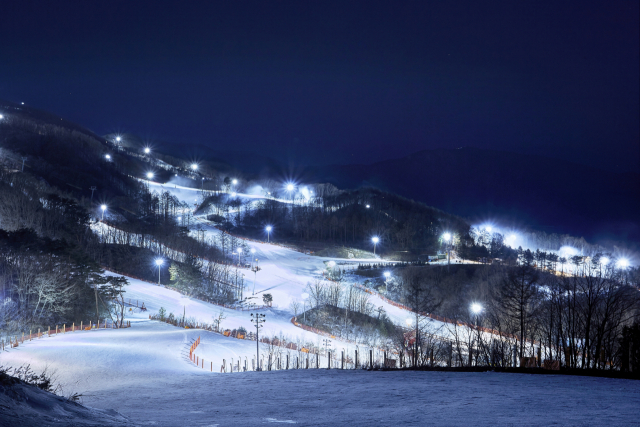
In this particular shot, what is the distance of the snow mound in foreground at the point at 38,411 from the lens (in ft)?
15.8

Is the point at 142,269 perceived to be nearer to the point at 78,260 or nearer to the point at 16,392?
the point at 78,260

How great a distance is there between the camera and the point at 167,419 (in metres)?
6.88

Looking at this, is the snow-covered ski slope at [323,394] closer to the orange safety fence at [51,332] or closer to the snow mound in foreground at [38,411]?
the snow mound in foreground at [38,411]

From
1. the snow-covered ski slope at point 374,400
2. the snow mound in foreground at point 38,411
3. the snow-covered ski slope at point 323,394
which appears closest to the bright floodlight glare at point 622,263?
the snow-covered ski slope at point 323,394

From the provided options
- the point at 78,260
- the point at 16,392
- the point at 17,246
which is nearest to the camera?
the point at 16,392

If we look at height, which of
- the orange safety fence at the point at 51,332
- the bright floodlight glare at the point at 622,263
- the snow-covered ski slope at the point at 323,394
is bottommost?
the orange safety fence at the point at 51,332

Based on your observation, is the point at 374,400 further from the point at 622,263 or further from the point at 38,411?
the point at 622,263

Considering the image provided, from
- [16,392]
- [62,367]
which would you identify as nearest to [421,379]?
[16,392]

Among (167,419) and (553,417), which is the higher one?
(553,417)

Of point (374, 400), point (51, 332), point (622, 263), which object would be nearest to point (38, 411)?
point (374, 400)

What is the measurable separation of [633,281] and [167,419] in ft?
277

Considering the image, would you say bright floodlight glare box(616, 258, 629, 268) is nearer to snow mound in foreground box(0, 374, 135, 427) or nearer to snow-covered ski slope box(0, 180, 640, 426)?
snow-covered ski slope box(0, 180, 640, 426)

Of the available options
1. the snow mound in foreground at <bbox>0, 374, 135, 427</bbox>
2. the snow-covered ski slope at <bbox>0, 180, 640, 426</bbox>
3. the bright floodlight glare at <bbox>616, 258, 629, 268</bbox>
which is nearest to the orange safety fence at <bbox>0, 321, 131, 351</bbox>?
the snow-covered ski slope at <bbox>0, 180, 640, 426</bbox>

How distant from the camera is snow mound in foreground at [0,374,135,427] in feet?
15.8
